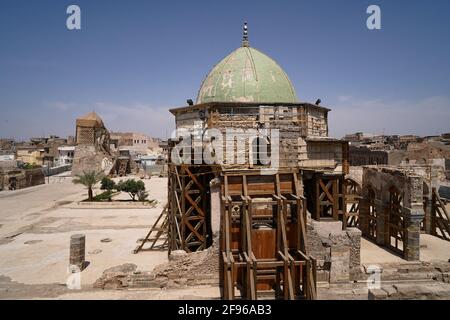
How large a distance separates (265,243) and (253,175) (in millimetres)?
2310

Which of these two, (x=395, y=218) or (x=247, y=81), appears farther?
(x=395, y=218)

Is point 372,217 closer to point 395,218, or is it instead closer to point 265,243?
point 395,218

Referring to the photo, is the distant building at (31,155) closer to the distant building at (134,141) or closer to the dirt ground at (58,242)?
the distant building at (134,141)

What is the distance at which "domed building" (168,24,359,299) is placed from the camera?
929 cm

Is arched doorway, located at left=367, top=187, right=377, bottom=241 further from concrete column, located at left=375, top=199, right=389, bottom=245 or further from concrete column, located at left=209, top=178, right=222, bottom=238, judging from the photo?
concrete column, located at left=209, top=178, right=222, bottom=238

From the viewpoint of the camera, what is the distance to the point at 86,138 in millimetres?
44875

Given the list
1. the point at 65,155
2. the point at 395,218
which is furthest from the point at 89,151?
the point at 395,218

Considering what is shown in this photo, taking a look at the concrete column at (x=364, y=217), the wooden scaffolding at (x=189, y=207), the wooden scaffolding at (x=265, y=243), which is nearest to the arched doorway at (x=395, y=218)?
the concrete column at (x=364, y=217)

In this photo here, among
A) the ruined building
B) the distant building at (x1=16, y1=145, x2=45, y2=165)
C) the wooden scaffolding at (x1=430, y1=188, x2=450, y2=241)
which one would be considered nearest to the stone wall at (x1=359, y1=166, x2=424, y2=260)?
the wooden scaffolding at (x1=430, y1=188, x2=450, y2=241)

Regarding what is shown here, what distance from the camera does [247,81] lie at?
14180 mm

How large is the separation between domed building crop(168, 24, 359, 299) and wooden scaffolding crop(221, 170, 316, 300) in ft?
0.10

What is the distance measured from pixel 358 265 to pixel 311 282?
3.32 metres
